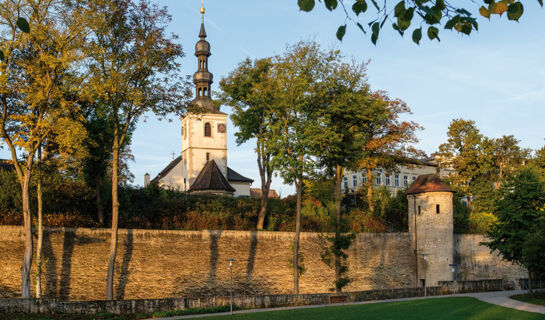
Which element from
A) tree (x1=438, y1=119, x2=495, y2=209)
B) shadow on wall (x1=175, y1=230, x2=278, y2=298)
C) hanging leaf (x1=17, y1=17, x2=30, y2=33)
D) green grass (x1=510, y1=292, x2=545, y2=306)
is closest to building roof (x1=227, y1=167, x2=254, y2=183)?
tree (x1=438, y1=119, x2=495, y2=209)

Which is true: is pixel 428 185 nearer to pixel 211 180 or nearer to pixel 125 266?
pixel 125 266

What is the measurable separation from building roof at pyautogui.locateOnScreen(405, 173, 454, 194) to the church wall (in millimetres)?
3168

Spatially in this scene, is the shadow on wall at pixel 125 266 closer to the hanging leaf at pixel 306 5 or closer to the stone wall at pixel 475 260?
the stone wall at pixel 475 260

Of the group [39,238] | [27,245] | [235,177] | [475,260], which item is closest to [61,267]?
[39,238]

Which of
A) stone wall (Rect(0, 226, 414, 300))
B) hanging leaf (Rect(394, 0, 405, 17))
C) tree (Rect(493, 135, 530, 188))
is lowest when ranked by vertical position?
stone wall (Rect(0, 226, 414, 300))

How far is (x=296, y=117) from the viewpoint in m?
31.5

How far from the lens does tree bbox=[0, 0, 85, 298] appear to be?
21.8 meters

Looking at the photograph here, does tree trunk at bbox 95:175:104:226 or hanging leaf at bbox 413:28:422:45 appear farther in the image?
tree trunk at bbox 95:175:104:226

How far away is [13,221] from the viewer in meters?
25.2

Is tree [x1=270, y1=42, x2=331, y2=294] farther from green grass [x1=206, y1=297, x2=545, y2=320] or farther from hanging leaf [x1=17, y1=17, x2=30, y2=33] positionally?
hanging leaf [x1=17, y1=17, x2=30, y2=33]

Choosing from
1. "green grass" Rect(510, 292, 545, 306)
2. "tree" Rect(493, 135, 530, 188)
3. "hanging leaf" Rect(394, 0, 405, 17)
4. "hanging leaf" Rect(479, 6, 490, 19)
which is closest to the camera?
"hanging leaf" Rect(479, 6, 490, 19)

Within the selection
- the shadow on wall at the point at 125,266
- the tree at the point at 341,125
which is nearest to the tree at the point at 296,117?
the tree at the point at 341,125

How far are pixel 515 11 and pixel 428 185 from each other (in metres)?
32.7

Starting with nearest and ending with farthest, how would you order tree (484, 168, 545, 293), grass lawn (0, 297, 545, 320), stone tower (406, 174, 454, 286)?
grass lawn (0, 297, 545, 320) → tree (484, 168, 545, 293) → stone tower (406, 174, 454, 286)
